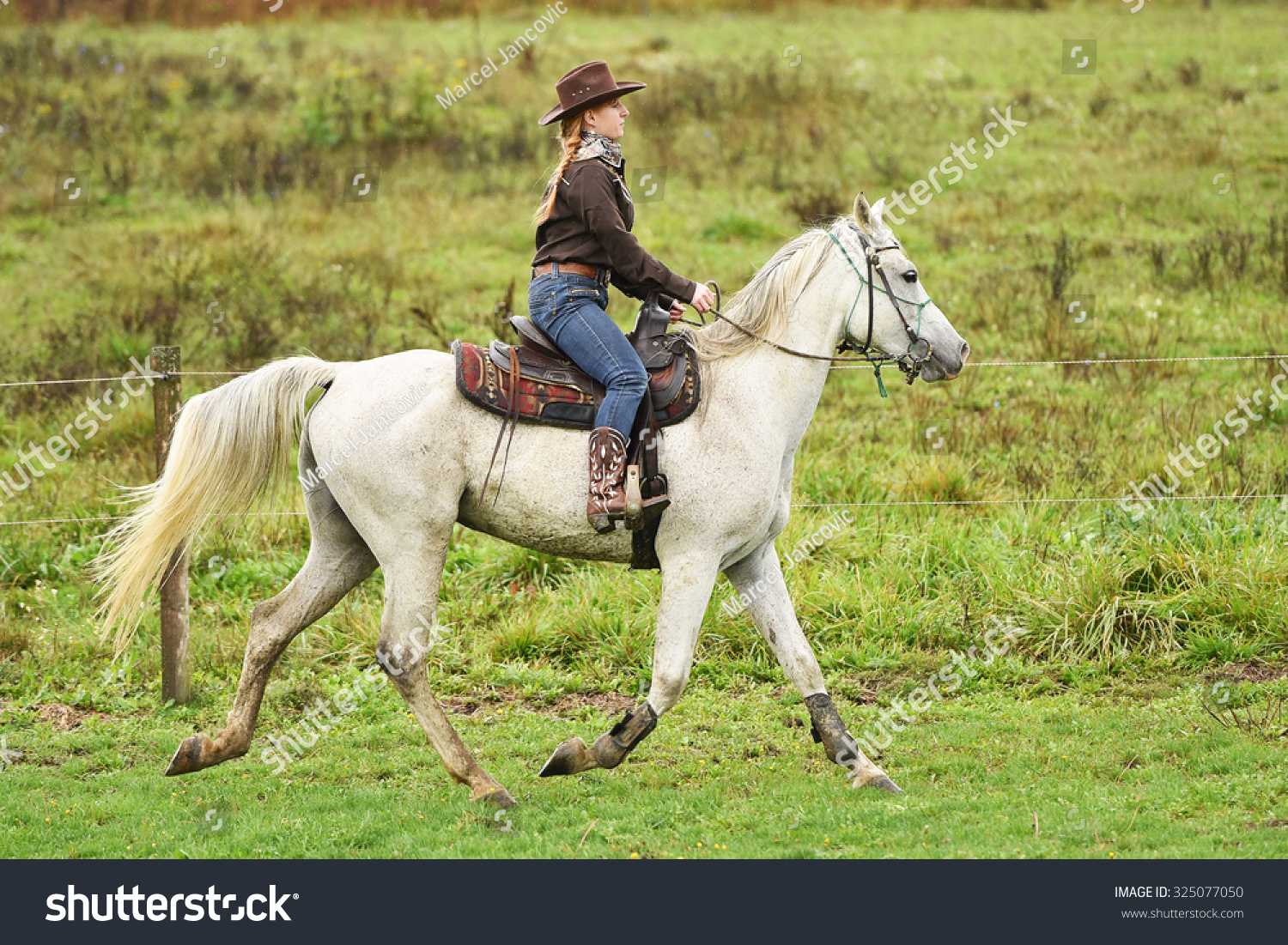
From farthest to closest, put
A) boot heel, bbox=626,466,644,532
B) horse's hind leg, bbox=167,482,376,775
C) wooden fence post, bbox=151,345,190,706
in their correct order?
wooden fence post, bbox=151,345,190,706 < horse's hind leg, bbox=167,482,376,775 < boot heel, bbox=626,466,644,532

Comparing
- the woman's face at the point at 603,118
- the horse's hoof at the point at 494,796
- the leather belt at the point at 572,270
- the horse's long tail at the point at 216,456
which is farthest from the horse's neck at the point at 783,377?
the horse's hoof at the point at 494,796

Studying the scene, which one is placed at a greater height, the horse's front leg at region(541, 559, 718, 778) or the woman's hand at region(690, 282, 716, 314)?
the woman's hand at region(690, 282, 716, 314)

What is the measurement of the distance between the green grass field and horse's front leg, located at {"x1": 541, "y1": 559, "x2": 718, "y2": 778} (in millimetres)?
291

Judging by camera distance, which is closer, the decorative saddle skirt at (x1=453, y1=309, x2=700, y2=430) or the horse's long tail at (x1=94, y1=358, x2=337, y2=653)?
the decorative saddle skirt at (x1=453, y1=309, x2=700, y2=430)

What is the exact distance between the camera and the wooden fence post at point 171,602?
7551mm

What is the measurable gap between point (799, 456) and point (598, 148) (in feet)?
15.7

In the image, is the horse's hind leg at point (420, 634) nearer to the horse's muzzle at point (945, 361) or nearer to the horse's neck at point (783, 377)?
the horse's neck at point (783, 377)

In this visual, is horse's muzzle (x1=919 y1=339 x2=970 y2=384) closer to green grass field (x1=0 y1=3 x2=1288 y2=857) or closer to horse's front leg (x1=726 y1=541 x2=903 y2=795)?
horse's front leg (x1=726 y1=541 x2=903 y2=795)

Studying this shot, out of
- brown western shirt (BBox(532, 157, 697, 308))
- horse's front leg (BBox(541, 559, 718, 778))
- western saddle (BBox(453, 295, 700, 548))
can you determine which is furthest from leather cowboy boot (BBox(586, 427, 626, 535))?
brown western shirt (BBox(532, 157, 697, 308))

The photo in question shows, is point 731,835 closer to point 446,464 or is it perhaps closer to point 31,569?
point 446,464

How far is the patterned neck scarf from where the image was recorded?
5.69 m

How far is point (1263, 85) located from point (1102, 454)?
36.0 feet

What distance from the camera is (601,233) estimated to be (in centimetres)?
559

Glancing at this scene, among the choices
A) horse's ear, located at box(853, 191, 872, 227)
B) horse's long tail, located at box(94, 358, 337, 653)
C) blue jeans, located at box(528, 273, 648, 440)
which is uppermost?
horse's ear, located at box(853, 191, 872, 227)
